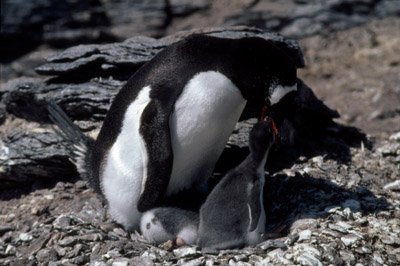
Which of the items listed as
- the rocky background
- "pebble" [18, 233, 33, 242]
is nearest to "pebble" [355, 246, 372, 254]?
the rocky background

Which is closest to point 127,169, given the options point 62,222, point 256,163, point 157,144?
point 157,144

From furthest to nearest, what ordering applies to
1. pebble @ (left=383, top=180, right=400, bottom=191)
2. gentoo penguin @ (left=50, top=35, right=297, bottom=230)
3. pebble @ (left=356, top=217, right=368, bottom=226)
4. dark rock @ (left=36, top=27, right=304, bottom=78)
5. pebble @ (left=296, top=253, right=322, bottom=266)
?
dark rock @ (left=36, top=27, right=304, bottom=78), pebble @ (left=383, top=180, right=400, bottom=191), pebble @ (left=356, top=217, right=368, bottom=226), gentoo penguin @ (left=50, top=35, right=297, bottom=230), pebble @ (left=296, top=253, right=322, bottom=266)

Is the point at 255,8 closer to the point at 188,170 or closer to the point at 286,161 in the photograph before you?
the point at 286,161

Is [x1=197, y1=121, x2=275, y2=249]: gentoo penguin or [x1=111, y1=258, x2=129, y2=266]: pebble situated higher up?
[x1=197, y1=121, x2=275, y2=249]: gentoo penguin

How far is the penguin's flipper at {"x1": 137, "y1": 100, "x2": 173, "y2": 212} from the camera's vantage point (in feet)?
7.61

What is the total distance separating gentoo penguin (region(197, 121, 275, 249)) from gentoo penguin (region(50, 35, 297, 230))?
0.20 metres

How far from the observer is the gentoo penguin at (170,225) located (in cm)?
237

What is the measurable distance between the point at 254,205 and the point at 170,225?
41 cm

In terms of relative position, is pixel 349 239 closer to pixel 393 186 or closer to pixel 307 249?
pixel 307 249

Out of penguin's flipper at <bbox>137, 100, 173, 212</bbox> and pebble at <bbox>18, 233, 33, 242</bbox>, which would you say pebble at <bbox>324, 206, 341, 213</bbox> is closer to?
penguin's flipper at <bbox>137, 100, 173, 212</bbox>

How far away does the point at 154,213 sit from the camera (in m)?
2.45

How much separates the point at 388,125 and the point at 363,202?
67.2 inches

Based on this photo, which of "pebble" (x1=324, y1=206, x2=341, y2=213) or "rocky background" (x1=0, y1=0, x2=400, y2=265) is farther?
"pebble" (x1=324, y1=206, x2=341, y2=213)

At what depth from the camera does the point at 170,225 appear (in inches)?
Result: 94.6
